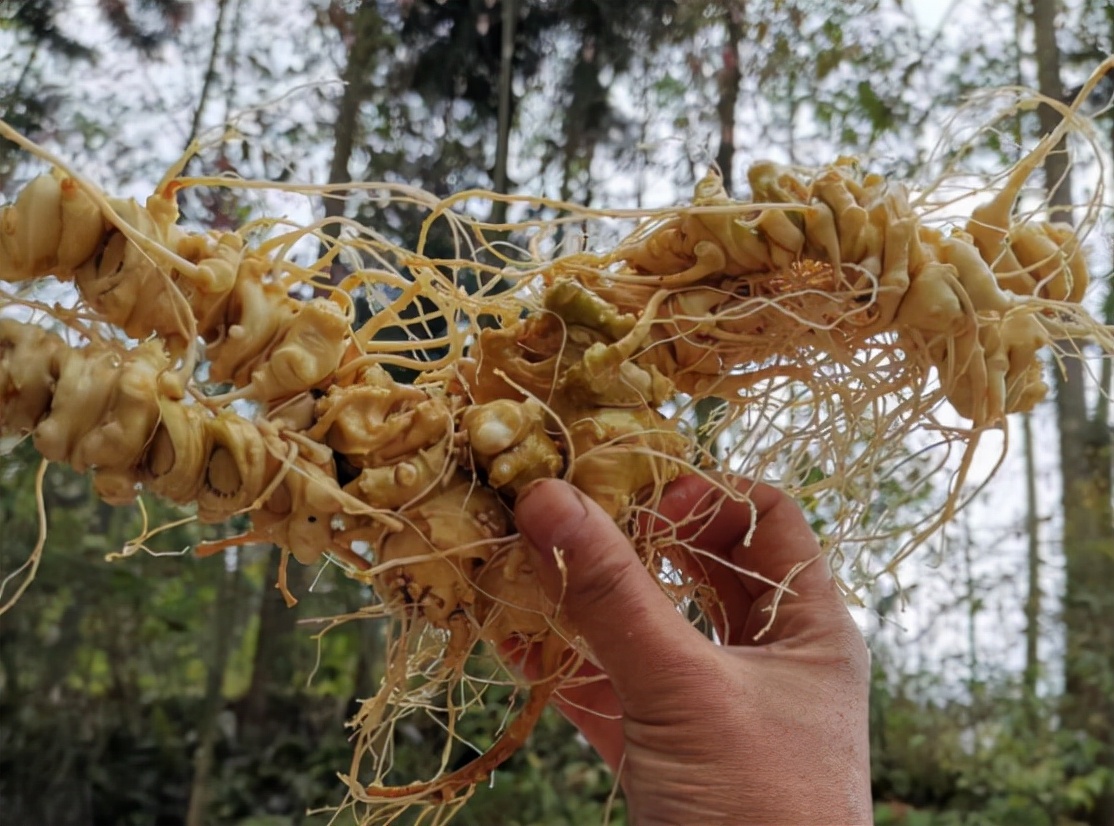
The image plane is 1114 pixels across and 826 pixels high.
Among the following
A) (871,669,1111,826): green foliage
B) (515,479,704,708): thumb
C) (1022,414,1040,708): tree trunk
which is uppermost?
(1022,414,1040,708): tree trunk

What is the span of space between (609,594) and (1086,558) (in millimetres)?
1485

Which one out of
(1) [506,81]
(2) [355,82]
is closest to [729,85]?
(1) [506,81]

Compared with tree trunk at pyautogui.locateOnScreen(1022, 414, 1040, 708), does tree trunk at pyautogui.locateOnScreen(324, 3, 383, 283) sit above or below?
above

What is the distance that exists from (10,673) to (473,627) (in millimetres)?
1171

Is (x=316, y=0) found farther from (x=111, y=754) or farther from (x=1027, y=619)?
(x=1027, y=619)

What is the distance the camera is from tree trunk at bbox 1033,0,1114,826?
156cm

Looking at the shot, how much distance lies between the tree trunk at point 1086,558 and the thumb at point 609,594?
139cm

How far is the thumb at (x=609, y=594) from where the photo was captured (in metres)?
0.45

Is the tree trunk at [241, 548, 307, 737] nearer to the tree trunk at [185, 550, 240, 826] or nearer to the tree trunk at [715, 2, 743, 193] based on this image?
the tree trunk at [185, 550, 240, 826]

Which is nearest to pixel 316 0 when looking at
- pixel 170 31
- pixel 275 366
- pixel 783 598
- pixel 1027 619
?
pixel 170 31

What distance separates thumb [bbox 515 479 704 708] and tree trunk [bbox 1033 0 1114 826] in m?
1.39

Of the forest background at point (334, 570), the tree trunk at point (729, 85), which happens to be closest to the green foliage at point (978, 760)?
the forest background at point (334, 570)

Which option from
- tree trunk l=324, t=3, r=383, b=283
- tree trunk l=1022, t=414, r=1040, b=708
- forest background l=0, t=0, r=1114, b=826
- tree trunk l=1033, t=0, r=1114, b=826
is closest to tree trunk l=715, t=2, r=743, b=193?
forest background l=0, t=0, r=1114, b=826

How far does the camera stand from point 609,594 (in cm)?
45
